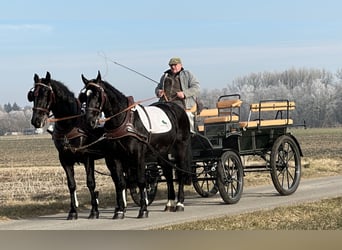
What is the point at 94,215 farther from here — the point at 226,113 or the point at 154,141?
the point at 226,113

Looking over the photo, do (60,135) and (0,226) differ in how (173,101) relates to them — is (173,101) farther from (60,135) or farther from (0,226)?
(0,226)

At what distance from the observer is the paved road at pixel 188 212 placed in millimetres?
11266

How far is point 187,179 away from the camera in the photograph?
13.4m

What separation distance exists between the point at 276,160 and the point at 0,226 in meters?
6.78

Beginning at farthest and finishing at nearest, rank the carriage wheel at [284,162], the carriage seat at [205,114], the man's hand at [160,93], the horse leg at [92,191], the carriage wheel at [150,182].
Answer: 1. the carriage wheel at [284,162]
2. the carriage seat at [205,114]
3. the carriage wheel at [150,182]
4. the man's hand at [160,93]
5. the horse leg at [92,191]

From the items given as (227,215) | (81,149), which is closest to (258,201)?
(227,215)

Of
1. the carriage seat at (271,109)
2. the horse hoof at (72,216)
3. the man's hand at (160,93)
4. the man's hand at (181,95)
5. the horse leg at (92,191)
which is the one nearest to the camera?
the horse hoof at (72,216)

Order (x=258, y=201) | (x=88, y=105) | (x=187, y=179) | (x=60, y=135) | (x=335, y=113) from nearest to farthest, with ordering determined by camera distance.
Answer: (x=88, y=105), (x=60, y=135), (x=187, y=179), (x=258, y=201), (x=335, y=113)

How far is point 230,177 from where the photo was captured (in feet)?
45.4

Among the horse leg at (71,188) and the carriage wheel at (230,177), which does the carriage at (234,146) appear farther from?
the horse leg at (71,188)

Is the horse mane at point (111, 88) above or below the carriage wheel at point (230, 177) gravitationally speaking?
above

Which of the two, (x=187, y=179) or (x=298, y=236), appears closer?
(x=298, y=236)

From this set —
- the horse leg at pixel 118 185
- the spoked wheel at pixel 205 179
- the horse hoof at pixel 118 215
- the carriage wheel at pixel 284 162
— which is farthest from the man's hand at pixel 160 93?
the carriage wheel at pixel 284 162

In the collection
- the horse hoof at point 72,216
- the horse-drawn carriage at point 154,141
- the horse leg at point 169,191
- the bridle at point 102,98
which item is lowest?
the horse hoof at point 72,216
